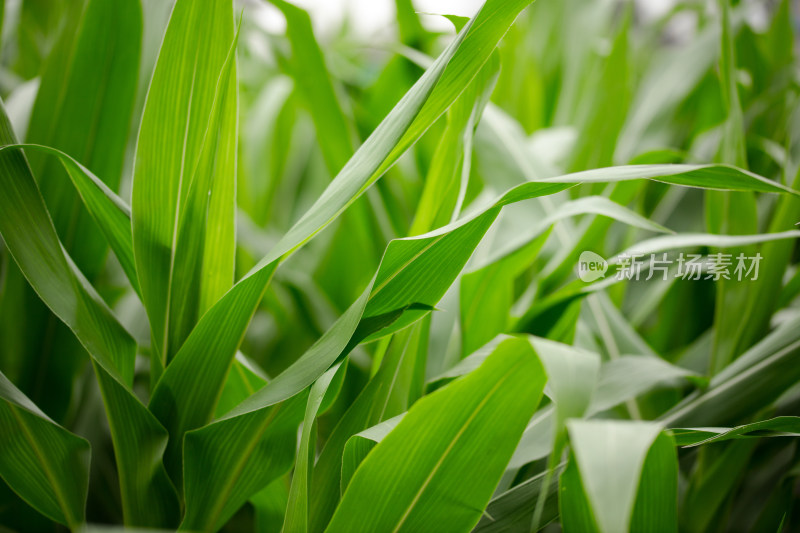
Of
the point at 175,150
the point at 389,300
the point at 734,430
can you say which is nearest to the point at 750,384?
the point at 734,430

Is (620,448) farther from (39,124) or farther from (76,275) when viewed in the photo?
(39,124)

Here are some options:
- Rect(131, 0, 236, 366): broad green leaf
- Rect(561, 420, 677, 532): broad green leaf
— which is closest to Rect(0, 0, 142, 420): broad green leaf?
Rect(131, 0, 236, 366): broad green leaf

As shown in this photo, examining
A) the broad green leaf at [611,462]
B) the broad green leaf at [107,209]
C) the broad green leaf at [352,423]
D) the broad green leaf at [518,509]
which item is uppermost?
the broad green leaf at [107,209]

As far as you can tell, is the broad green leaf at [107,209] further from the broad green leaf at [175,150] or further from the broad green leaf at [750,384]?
the broad green leaf at [750,384]

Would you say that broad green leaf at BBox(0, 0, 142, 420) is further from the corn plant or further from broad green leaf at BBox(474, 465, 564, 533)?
broad green leaf at BBox(474, 465, 564, 533)

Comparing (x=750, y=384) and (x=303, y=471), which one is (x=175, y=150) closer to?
(x=303, y=471)

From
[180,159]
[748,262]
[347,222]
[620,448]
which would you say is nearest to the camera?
[620,448]

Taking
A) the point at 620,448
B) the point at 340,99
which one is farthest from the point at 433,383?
the point at 340,99

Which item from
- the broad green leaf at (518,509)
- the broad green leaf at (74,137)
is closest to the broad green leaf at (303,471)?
the broad green leaf at (518,509)
